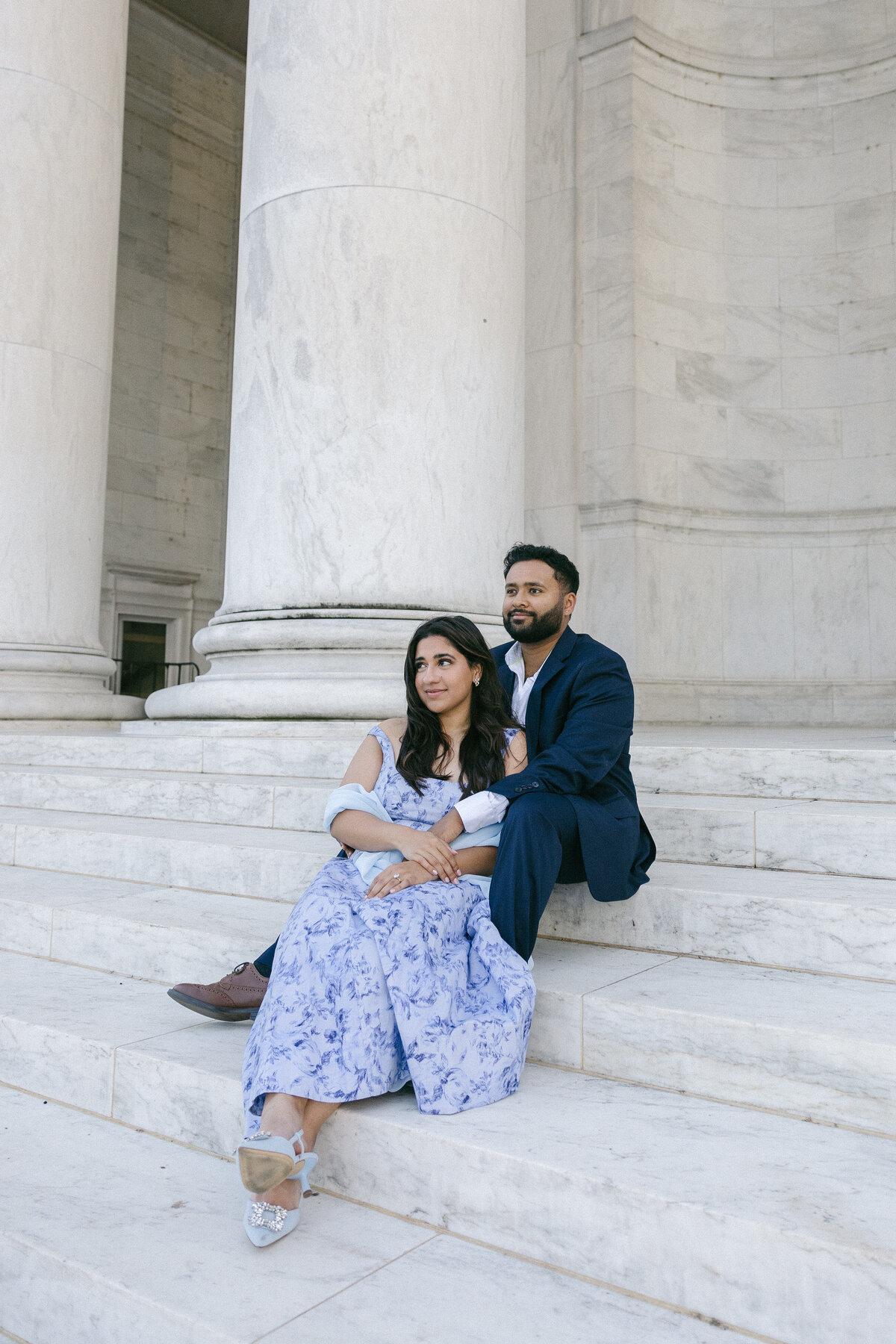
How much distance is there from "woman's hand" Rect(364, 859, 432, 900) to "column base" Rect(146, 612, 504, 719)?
13.0 feet

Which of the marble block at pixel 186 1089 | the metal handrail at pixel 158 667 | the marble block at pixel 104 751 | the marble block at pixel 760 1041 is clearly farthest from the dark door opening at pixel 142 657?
the marble block at pixel 760 1041

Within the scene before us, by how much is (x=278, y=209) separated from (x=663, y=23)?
11.2 meters

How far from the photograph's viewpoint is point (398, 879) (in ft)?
15.8

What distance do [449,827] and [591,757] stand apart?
0.78 meters

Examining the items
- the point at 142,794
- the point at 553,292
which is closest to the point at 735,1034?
the point at 142,794

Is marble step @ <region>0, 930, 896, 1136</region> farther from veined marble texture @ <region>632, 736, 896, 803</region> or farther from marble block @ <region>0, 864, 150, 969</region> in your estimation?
veined marble texture @ <region>632, 736, 896, 803</region>

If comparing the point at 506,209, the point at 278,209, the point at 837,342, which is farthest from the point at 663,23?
the point at 278,209

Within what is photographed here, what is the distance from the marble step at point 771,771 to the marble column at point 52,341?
7933mm

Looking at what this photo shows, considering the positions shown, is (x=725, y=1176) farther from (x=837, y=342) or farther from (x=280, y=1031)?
(x=837, y=342)

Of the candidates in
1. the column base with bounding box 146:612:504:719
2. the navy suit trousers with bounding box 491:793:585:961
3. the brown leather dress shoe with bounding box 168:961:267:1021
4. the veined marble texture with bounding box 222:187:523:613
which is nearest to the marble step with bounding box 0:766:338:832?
the column base with bounding box 146:612:504:719

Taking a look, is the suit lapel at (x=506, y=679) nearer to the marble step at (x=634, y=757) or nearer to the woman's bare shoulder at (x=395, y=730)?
the woman's bare shoulder at (x=395, y=730)

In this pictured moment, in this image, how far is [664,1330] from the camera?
3.21m

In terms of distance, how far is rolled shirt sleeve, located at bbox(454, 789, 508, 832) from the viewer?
5227 millimetres

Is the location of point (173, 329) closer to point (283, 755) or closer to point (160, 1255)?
point (283, 755)
